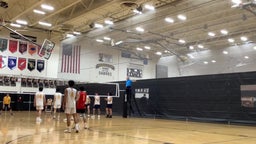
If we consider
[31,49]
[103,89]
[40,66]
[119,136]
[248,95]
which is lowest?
[119,136]

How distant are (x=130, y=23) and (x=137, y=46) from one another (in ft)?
5.01

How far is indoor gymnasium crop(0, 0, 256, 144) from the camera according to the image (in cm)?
1206

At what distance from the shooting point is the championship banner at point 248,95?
450 inches

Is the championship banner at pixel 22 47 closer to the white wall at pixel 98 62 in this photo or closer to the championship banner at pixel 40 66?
the championship banner at pixel 40 66

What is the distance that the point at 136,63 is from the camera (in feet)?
64.0

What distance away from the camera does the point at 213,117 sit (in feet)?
41.7

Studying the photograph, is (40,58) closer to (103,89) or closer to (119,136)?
(103,89)

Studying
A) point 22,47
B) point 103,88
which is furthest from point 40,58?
point 103,88

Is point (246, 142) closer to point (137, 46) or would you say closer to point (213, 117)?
point (213, 117)

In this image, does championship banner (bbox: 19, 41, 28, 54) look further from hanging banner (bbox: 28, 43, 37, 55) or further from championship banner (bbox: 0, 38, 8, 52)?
championship banner (bbox: 0, 38, 8, 52)

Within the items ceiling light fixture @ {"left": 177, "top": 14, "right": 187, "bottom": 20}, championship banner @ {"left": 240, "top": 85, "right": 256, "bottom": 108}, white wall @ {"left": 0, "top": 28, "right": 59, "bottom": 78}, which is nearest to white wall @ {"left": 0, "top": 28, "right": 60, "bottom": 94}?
white wall @ {"left": 0, "top": 28, "right": 59, "bottom": 78}

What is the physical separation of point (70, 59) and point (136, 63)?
5.27 metres

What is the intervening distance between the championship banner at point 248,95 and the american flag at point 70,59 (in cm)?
1204

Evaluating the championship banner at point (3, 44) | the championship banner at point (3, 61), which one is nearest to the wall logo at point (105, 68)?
the championship banner at point (3, 61)
